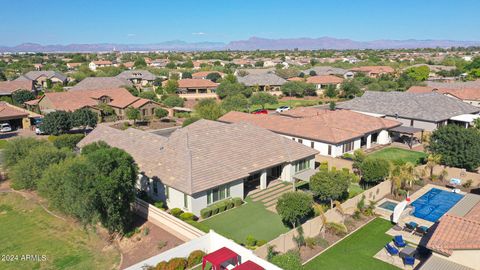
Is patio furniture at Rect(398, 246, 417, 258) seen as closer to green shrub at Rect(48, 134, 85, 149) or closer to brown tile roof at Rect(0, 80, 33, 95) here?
green shrub at Rect(48, 134, 85, 149)

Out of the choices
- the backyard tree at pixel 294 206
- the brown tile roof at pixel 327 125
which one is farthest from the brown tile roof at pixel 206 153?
the brown tile roof at pixel 327 125

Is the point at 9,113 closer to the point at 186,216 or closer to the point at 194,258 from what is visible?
the point at 186,216

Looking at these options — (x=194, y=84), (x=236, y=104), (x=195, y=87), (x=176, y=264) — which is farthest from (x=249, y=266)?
(x=194, y=84)

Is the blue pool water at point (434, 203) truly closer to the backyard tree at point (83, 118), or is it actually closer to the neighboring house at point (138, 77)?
the backyard tree at point (83, 118)

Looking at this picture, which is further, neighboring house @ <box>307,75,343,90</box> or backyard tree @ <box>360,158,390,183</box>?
neighboring house @ <box>307,75,343,90</box>

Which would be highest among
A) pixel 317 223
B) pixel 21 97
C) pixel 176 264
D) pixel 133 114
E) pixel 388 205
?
pixel 21 97

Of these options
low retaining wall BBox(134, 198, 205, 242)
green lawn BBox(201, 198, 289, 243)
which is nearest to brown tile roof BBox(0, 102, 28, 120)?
low retaining wall BBox(134, 198, 205, 242)

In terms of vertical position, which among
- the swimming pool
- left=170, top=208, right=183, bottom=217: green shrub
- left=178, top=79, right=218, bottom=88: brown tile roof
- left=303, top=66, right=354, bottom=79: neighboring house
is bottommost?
the swimming pool
